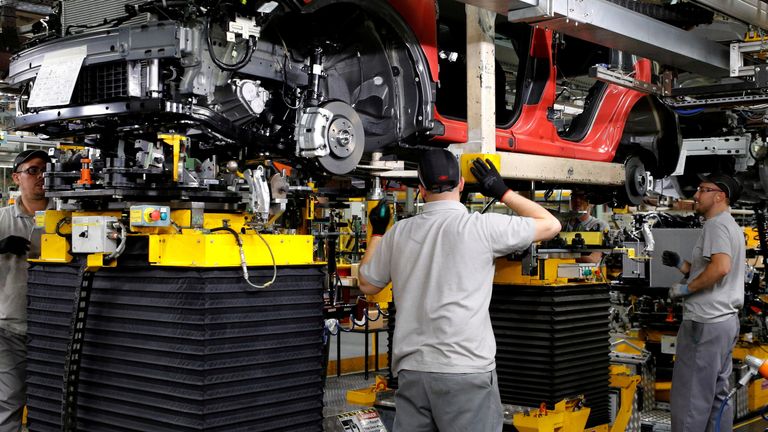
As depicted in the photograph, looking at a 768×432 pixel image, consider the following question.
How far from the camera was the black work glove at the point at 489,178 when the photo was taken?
3.30m

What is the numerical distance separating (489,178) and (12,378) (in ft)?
9.05

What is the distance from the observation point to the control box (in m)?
3.24

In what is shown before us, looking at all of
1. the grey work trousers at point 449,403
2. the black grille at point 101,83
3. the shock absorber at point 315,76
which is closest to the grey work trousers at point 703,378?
the grey work trousers at point 449,403

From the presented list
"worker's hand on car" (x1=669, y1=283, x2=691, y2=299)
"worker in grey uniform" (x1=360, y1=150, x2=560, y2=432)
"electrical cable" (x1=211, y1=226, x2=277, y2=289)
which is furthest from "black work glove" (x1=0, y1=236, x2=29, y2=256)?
"worker's hand on car" (x1=669, y1=283, x2=691, y2=299)

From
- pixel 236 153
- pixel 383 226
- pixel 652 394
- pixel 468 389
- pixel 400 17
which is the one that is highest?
pixel 400 17

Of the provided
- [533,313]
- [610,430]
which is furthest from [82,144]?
[610,430]

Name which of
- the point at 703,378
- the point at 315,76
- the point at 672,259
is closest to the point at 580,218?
the point at 672,259

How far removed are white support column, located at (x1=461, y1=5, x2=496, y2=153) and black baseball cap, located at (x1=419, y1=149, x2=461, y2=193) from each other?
794 mm

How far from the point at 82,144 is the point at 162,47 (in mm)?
986

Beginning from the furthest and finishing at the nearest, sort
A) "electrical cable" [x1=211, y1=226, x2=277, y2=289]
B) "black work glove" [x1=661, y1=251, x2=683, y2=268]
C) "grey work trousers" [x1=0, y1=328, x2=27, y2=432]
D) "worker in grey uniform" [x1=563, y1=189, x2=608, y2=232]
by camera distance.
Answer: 1. "worker in grey uniform" [x1=563, y1=189, x2=608, y2=232]
2. "black work glove" [x1=661, y1=251, x2=683, y2=268]
3. "grey work trousers" [x1=0, y1=328, x2=27, y2=432]
4. "electrical cable" [x1=211, y1=226, x2=277, y2=289]

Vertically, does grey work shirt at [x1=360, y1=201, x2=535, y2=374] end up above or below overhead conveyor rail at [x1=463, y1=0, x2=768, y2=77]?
below

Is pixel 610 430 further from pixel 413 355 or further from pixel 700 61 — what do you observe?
pixel 413 355

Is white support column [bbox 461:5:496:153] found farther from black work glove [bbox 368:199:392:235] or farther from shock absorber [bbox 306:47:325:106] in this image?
shock absorber [bbox 306:47:325:106]

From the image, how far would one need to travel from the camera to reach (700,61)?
178 inches
